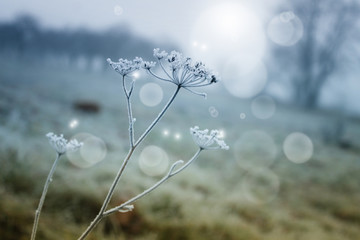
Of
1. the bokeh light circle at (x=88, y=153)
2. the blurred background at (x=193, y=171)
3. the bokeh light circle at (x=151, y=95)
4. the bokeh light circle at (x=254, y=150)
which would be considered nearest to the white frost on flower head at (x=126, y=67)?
the blurred background at (x=193, y=171)

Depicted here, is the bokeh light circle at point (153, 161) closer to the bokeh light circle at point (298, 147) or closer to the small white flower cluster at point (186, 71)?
the bokeh light circle at point (298, 147)

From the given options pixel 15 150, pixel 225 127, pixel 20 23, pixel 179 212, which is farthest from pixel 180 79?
pixel 20 23

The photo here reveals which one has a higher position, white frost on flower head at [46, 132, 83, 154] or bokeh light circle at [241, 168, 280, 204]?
bokeh light circle at [241, 168, 280, 204]

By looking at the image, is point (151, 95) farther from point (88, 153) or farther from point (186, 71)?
point (186, 71)

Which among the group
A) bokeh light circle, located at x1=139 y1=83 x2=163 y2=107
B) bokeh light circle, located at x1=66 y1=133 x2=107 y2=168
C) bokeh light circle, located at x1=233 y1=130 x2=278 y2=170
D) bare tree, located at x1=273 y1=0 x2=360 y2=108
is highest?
bare tree, located at x1=273 y1=0 x2=360 y2=108

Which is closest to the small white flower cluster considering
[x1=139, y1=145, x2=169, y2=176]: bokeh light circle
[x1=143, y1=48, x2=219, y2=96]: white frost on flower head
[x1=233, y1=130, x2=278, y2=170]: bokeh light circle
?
[x1=143, y1=48, x2=219, y2=96]: white frost on flower head

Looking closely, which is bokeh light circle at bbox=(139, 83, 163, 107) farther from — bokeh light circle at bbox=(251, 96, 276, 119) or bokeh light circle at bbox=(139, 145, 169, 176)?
bokeh light circle at bbox=(139, 145, 169, 176)

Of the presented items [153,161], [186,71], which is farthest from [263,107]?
[186,71]
